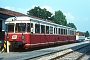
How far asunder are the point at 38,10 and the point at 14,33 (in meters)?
64.3

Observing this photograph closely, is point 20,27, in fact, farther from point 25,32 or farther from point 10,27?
point 10,27

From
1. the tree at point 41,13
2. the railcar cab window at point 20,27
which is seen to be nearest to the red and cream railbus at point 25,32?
the railcar cab window at point 20,27

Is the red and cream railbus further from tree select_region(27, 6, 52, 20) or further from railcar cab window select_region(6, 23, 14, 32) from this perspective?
tree select_region(27, 6, 52, 20)

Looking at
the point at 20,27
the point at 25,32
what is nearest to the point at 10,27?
the point at 20,27

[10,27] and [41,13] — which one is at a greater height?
[41,13]

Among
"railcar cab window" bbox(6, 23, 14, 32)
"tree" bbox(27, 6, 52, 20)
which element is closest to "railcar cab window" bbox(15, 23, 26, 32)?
"railcar cab window" bbox(6, 23, 14, 32)

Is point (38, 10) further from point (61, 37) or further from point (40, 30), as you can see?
point (40, 30)

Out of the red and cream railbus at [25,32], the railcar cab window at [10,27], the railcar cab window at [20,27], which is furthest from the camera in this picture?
the railcar cab window at [10,27]

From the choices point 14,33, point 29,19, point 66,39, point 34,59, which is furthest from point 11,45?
point 66,39

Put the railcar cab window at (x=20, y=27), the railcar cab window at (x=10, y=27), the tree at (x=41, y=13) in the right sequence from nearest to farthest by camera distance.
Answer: the railcar cab window at (x=20, y=27) < the railcar cab window at (x=10, y=27) < the tree at (x=41, y=13)

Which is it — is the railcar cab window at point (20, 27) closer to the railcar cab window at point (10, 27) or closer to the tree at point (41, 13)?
the railcar cab window at point (10, 27)

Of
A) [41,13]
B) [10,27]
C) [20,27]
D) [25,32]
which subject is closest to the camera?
[25,32]

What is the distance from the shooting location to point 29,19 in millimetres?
17922

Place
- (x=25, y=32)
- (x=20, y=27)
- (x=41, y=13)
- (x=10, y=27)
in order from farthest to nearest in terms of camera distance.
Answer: (x=41, y=13)
(x=10, y=27)
(x=20, y=27)
(x=25, y=32)
